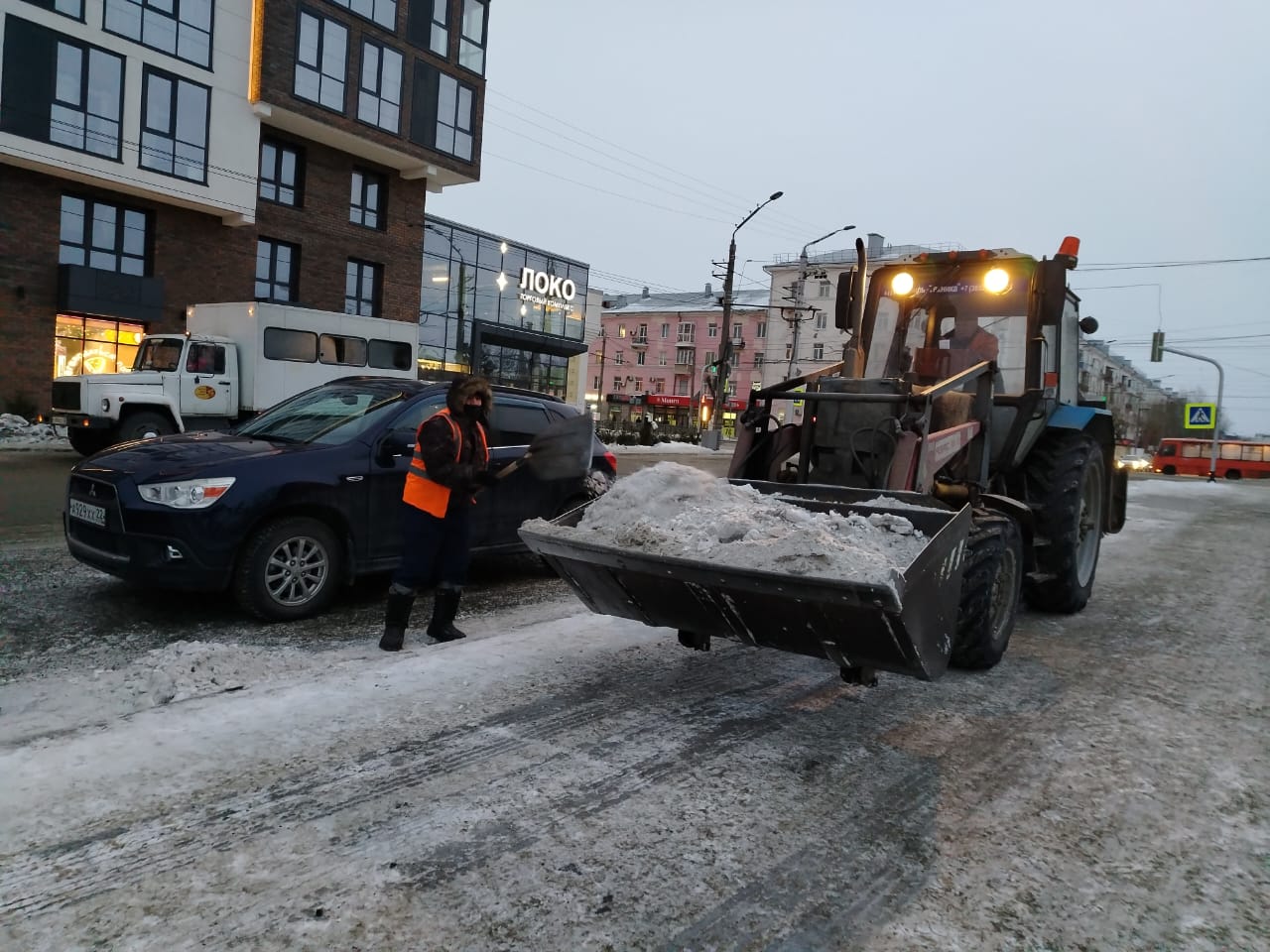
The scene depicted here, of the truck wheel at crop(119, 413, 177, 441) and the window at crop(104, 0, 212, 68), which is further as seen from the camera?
the window at crop(104, 0, 212, 68)

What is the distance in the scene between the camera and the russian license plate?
5230 millimetres

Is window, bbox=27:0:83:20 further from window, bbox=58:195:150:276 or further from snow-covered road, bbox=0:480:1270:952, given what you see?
snow-covered road, bbox=0:480:1270:952

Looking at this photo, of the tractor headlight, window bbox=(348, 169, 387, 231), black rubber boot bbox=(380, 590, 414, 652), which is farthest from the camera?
window bbox=(348, 169, 387, 231)

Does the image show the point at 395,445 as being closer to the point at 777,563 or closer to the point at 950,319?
the point at 777,563

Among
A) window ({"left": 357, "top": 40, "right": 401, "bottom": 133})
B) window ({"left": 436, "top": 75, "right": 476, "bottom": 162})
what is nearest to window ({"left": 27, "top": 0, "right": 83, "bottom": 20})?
window ({"left": 357, "top": 40, "right": 401, "bottom": 133})

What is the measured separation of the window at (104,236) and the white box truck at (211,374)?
7.55 meters

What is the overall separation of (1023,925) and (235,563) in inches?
181

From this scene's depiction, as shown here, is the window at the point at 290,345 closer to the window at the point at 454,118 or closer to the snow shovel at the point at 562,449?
the snow shovel at the point at 562,449

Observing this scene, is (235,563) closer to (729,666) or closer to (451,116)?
(729,666)

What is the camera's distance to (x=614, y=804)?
315cm

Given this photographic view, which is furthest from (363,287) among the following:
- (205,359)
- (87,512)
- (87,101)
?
(87,512)

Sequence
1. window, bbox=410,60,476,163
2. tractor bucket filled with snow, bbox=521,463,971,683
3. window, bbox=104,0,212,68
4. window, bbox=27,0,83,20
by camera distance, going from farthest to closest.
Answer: window, bbox=410,60,476,163 < window, bbox=104,0,212,68 < window, bbox=27,0,83,20 < tractor bucket filled with snow, bbox=521,463,971,683

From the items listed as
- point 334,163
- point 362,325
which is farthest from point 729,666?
point 334,163

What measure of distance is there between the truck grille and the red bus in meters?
50.2
